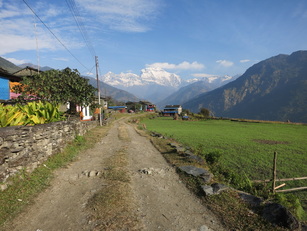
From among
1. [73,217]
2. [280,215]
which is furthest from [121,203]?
[280,215]

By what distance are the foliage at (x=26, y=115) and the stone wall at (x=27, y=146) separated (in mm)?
615

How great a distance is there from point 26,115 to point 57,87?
27.4 feet

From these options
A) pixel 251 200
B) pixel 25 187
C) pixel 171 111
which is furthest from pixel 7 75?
pixel 171 111

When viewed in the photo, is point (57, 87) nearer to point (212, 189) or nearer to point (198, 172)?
point (198, 172)

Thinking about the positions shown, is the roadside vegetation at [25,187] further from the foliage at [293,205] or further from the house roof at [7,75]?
the house roof at [7,75]

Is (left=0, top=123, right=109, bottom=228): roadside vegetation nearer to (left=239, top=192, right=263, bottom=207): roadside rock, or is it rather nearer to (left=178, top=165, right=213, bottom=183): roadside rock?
(left=178, top=165, right=213, bottom=183): roadside rock

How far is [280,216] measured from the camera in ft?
16.2

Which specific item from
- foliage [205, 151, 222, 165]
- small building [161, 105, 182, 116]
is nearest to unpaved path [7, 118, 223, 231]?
foliage [205, 151, 222, 165]

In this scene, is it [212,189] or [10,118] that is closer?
[212,189]

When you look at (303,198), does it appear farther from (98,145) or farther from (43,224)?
(98,145)

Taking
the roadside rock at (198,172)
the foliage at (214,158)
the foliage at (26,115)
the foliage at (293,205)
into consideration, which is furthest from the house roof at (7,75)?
the foliage at (293,205)

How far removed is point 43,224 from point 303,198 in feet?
36.1

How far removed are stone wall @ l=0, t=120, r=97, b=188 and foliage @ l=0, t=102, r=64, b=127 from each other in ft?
2.02

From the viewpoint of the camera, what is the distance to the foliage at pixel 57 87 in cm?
1589
